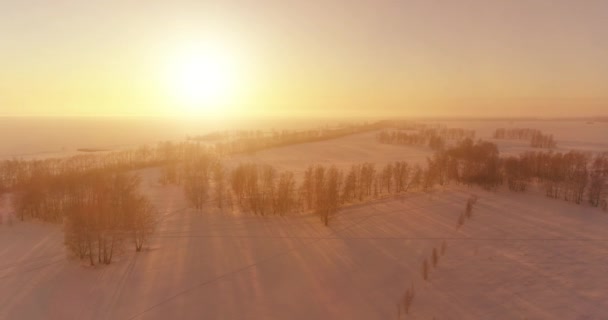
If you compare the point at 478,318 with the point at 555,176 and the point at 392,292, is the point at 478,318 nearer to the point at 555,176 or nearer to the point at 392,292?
the point at 392,292

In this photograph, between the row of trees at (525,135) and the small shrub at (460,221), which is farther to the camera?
the row of trees at (525,135)

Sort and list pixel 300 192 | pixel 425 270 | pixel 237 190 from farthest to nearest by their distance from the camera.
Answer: pixel 300 192
pixel 237 190
pixel 425 270

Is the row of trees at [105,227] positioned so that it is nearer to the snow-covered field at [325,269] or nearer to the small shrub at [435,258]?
the snow-covered field at [325,269]

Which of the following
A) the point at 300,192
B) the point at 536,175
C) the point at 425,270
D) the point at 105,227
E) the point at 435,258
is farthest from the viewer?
the point at 536,175

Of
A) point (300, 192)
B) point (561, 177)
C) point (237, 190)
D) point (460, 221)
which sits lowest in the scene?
point (460, 221)

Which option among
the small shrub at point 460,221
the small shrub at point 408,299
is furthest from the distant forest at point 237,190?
the small shrub at point 408,299

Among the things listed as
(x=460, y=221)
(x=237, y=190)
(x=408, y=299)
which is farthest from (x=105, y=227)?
(x=460, y=221)

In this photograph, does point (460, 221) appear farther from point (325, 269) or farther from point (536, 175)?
point (536, 175)

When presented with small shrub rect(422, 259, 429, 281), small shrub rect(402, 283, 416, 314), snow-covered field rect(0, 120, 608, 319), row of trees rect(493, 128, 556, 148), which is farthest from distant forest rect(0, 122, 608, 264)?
row of trees rect(493, 128, 556, 148)

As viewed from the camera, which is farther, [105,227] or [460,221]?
[460,221]
